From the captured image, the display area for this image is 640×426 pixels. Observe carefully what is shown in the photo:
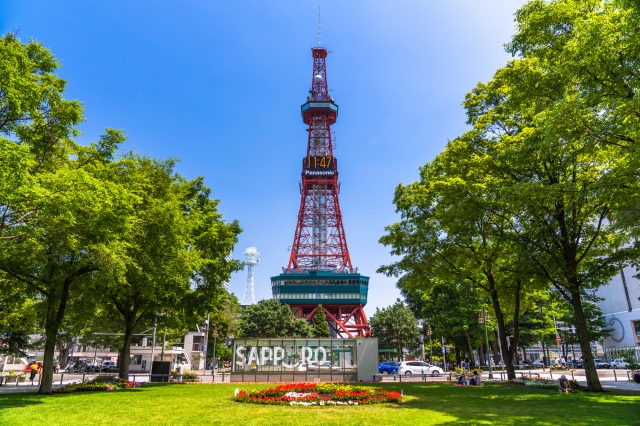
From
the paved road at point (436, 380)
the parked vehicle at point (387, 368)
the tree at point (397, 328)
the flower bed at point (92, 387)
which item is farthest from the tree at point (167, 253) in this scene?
the tree at point (397, 328)

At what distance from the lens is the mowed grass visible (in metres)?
12.3

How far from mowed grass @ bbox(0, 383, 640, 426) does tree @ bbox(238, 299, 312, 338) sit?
50.4 m

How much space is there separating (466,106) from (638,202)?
→ 470 inches

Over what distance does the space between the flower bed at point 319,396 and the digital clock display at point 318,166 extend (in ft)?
281

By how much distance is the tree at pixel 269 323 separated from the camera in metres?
68.2

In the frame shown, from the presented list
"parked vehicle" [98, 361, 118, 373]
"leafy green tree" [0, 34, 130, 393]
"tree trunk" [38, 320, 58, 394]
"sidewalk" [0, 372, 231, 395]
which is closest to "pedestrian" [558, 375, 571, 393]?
"leafy green tree" [0, 34, 130, 393]

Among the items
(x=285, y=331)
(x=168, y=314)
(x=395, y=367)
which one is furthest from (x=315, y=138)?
(x=168, y=314)

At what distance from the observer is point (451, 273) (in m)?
29.0

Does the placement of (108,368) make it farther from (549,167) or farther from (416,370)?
(549,167)

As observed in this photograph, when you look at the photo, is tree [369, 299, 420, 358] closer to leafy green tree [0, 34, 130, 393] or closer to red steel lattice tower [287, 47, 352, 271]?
red steel lattice tower [287, 47, 352, 271]

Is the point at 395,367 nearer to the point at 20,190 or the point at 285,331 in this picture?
the point at 285,331

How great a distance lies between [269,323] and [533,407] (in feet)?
187

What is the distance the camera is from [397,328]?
73062 millimetres

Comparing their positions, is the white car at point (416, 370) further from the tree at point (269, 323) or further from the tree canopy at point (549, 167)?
the tree at point (269, 323)
